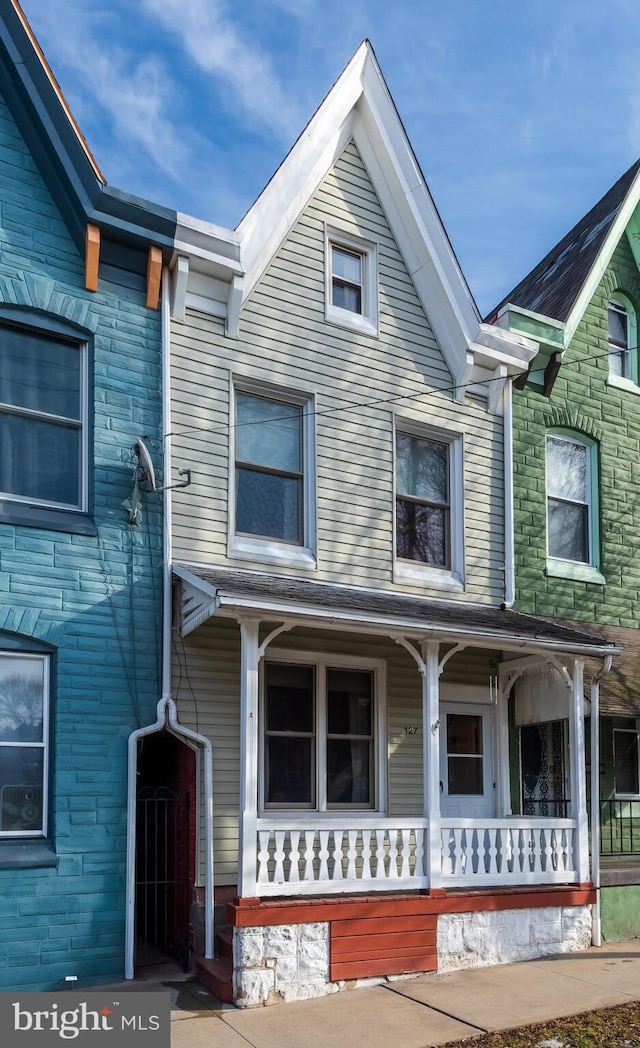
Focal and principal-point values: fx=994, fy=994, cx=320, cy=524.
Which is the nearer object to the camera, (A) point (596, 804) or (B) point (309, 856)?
(B) point (309, 856)

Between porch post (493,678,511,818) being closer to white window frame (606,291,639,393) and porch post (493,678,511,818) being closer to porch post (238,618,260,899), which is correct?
porch post (238,618,260,899)

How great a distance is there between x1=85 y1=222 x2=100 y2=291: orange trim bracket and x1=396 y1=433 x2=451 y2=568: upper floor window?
4.29 meters

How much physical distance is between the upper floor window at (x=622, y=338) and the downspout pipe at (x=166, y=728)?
24.2 ft

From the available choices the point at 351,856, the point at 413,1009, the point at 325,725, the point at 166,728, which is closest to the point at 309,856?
the point at 351,856

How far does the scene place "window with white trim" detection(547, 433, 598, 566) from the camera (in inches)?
542

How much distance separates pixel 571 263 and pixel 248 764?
989 cm

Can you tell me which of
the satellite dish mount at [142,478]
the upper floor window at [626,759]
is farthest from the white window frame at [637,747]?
the satellite dish mount at [142,478]

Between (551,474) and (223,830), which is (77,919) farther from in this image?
(551,474)

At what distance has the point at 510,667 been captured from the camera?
12.4 metres

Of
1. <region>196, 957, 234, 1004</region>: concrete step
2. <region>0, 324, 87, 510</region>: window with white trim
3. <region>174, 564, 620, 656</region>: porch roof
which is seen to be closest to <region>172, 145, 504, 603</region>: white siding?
<region>174, 564, 620, 656</region>: porch roof

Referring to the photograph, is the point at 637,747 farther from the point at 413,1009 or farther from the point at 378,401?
the point at 413,1009

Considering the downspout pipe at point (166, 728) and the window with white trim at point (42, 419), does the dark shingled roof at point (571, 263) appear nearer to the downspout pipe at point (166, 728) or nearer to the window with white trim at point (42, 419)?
the downspout pipe at point (166, 728)

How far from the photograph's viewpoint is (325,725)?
11.1m

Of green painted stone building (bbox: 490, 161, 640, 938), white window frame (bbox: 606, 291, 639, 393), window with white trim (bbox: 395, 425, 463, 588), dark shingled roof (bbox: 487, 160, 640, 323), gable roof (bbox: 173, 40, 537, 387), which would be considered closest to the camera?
gable roof (bbox: 173, 40, 537, 387)
